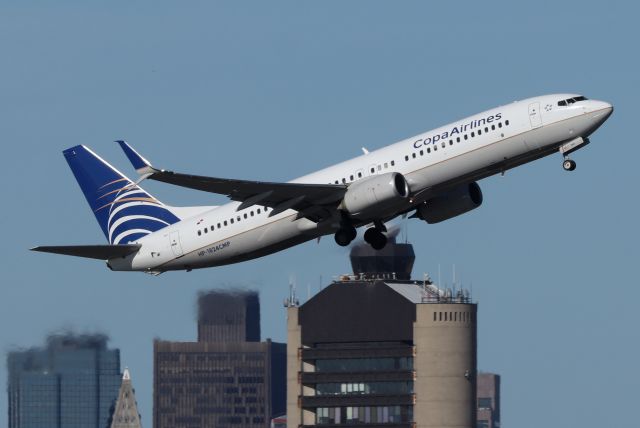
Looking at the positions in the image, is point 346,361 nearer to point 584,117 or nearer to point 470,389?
point 470,389

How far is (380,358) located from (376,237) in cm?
10678

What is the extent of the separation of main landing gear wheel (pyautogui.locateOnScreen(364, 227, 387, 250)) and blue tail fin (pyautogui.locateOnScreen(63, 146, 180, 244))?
9.74 m

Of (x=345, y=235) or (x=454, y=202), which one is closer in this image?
(x=345, y=235)

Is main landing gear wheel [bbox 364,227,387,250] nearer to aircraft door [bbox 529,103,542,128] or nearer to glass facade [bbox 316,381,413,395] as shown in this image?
aircraft door [bbox 529,103,542,128]

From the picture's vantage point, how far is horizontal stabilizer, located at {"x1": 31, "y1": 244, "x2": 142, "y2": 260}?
84.1 metres

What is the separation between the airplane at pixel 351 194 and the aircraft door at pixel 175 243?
0.05 meters

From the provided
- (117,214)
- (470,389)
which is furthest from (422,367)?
(117,214)

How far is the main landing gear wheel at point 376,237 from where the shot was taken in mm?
86188

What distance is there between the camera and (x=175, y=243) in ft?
284

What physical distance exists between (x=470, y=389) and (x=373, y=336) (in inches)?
484

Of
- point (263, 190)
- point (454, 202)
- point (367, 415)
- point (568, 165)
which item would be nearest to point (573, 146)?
point (568, 165)

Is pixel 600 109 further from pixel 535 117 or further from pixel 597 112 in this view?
pixel 535 117

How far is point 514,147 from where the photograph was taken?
78938 mm

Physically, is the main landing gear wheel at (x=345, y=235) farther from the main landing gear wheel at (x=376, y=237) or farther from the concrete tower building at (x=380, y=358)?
the concrete tower building at (x=380, y=358)
